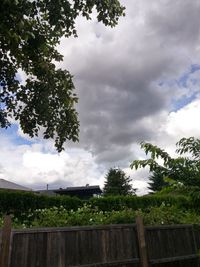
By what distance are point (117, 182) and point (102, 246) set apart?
171 ft

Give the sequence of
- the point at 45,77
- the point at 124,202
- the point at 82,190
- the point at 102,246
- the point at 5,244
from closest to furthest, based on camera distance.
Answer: the point at 5,244 < the point at 102,246 < the point at 45,77 < the point at 124,202 < the point at 82,190

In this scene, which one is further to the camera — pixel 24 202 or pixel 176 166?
pixel 24 202

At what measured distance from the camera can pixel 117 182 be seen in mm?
59031

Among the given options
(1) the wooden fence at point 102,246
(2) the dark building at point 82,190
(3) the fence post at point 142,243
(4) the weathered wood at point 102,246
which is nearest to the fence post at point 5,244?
(1) the wooden fence at point 102,246

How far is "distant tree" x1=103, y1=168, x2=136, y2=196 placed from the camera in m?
57.9

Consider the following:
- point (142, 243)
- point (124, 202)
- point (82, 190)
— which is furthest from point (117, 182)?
point (142, 243)

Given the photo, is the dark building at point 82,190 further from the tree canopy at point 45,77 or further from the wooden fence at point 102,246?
the wooden fence at point 102,246

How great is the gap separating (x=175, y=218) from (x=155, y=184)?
5192 cm

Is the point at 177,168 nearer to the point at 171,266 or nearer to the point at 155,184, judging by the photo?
the point at 171,266

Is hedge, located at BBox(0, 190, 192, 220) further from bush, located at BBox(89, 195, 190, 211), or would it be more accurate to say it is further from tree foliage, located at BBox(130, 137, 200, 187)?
tree foliage, located at BBox(130, 137, 200, 187)

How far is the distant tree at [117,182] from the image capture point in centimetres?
5791

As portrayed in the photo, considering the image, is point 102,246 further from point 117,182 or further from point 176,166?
point 117,182

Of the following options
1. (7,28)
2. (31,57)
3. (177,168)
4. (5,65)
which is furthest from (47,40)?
(177,168)

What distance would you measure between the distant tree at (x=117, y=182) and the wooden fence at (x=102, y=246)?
1927 inches
